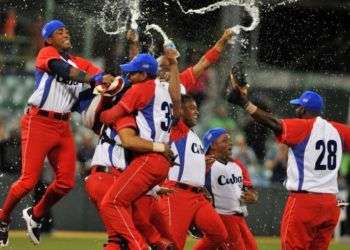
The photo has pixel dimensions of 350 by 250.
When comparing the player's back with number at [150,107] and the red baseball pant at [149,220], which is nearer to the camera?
the player's back with number at [150,107]

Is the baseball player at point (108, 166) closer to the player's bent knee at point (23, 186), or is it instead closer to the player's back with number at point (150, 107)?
the player's back with number at point (150, 107)

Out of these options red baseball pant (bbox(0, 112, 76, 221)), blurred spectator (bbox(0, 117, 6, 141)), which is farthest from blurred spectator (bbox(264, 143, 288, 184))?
red baseball pant (bbox(0, 112, 76, 221))

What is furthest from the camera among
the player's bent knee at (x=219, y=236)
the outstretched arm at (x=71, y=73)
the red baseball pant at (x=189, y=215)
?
the player's bent knee at (x=219, y=236)

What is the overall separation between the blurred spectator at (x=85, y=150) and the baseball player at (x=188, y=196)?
7908mm

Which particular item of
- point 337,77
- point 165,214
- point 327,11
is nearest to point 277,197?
point 337,77

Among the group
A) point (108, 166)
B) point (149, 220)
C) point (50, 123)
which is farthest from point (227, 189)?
point (108, 166)

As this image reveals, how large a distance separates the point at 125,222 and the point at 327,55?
13374mm

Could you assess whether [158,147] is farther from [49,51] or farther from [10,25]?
[10,25]

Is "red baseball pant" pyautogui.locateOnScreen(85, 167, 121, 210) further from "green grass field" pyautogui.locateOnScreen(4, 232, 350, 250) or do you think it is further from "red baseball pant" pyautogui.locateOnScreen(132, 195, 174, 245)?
"green grass field" pyautogui.locateOnScreen(4, 232, 350, 250)

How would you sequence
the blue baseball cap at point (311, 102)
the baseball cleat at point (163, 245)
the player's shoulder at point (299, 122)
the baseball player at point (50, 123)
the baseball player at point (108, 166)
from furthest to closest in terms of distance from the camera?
1. the baseball player at point (50, 123)
2. the blue baseball cap at point (311, 102)
3. the player's shoulder at point (299, 122)
4. the baseball player at point (108, 166)
5. the baseball cleat at point (163, 245)

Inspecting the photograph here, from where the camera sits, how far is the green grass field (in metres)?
17.2

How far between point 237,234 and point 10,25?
9.25 m

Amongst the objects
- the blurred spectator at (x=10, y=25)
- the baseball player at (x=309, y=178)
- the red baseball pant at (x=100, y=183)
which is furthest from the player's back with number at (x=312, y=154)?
the blurred spectator at (x=10, y=25)

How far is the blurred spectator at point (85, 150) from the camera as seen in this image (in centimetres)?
2059
